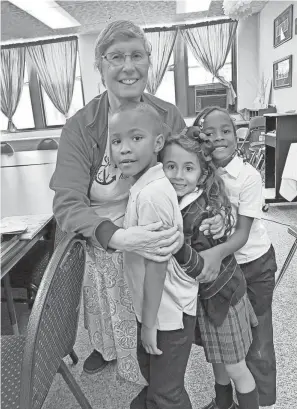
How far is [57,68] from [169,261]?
825cm

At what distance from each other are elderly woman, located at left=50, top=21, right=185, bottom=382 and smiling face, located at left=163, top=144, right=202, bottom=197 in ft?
0.52

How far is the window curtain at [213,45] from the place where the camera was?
24.2ft

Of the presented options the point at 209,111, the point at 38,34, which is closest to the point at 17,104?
the point at 38,34

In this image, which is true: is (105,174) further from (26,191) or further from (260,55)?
(260,55)

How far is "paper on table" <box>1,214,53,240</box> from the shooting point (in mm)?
1481

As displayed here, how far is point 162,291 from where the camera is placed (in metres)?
0.90

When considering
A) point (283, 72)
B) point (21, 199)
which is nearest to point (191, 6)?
point (283, 72)

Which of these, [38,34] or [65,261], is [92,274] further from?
[38,34]

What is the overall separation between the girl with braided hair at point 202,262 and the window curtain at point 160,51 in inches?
278

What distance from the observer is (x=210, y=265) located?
935mm

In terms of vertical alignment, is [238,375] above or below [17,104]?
below

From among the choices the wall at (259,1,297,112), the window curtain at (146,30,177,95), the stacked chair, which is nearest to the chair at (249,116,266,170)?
the stacked chair

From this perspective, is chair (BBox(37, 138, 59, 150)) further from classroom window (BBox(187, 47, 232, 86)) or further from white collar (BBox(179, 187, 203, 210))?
white collar (BBox(179, 187, 203, 210))

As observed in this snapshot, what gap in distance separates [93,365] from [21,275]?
0.57m
